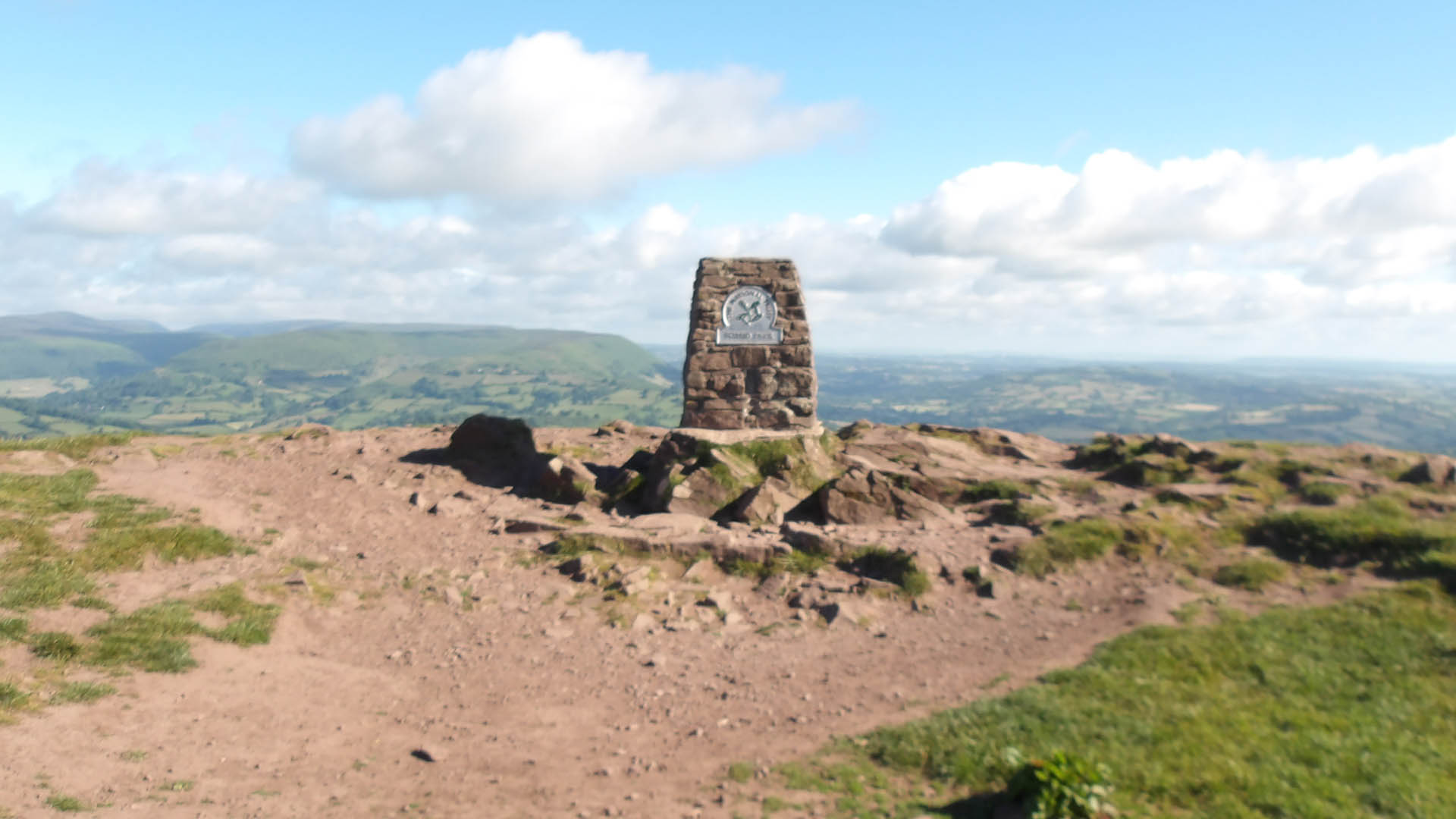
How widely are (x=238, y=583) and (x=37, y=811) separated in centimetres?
836

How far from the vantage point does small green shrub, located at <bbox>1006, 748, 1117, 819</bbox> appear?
8.19m

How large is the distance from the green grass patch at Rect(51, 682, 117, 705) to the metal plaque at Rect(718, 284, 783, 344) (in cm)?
1903

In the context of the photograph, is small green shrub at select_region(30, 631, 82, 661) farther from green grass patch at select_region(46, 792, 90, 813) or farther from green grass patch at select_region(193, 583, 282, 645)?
green grass patch at select_region(46, 792, 90, 813)

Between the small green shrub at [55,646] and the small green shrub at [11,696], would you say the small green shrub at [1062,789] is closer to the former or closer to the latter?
the small green shrub at [11,696]

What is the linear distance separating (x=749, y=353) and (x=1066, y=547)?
1275cm

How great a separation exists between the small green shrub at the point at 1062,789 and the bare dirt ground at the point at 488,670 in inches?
116

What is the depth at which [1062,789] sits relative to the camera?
822 cm

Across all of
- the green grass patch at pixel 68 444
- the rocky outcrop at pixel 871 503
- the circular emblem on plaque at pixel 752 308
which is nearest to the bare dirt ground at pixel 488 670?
the rocky outcrop at pixel 871 503

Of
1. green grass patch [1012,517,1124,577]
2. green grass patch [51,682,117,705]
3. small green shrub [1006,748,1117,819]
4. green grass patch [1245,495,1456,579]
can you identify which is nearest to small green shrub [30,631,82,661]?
green grass patch [51,682,117,705]

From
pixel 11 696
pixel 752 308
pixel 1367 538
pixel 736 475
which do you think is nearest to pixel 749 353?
pixel 752 308

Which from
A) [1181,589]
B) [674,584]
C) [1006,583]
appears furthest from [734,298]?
[1181,589]

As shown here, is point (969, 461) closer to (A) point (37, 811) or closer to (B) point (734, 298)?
(B) point (734, 298)

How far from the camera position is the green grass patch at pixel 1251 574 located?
15.1 meters

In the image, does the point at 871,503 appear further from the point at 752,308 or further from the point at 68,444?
the point at 68,444
